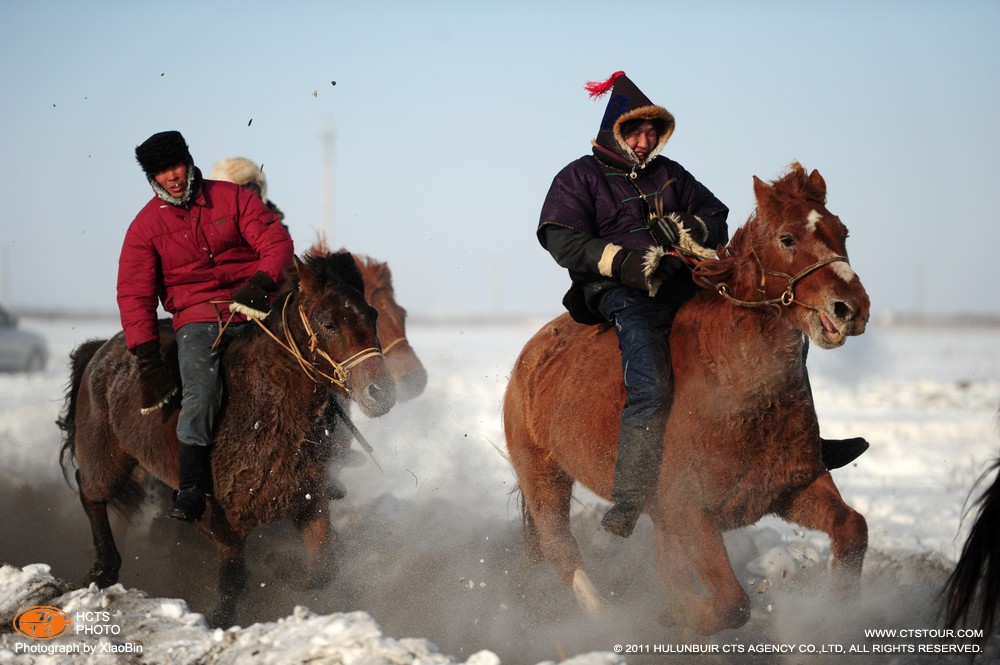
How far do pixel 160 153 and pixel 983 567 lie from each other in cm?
539

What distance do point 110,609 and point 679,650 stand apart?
3.11m

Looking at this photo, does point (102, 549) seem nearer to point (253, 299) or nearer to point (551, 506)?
point (253, 299)

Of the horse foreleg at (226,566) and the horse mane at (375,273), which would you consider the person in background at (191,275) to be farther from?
the horse mane at (375,273)

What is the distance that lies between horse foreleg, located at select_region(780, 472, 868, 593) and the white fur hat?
6.63m

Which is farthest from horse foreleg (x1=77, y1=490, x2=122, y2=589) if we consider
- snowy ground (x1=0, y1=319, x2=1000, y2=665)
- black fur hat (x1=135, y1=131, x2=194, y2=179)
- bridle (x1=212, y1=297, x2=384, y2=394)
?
black fur hat (x1=135, y1=131, x2=194, y2=179)

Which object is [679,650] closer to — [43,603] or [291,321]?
[291,321]

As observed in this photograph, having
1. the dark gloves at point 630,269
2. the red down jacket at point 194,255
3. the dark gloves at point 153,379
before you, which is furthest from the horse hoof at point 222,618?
the dark gloves at point 630,269

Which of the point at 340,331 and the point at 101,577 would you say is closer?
the point at 340,331

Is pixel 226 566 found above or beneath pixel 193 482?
beneath

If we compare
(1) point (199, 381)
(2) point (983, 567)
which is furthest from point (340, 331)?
(2) point (983, 567)

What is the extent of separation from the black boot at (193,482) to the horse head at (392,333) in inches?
111

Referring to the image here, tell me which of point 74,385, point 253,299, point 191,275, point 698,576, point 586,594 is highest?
point 191,275

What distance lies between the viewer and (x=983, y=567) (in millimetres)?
4641

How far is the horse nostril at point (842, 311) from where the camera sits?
4984mm
